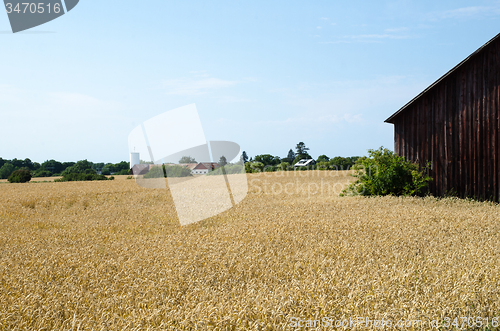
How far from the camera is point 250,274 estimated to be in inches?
152

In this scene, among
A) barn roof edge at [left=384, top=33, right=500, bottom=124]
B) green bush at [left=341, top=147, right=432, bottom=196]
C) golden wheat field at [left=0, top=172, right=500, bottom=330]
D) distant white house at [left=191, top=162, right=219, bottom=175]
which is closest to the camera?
golden wheat field at [left=0, top=172, right=500, bottom=330]

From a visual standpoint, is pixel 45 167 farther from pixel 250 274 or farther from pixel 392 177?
pixel 250 274

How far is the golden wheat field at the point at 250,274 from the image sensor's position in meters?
2.84

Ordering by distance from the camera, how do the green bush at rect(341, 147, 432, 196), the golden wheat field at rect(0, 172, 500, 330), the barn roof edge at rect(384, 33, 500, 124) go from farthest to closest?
the green bush at rect(341, 147, 432, 196) < the barn roof edge at rect(384, 33, 500, 124) < the golden wheat field at rect(0, 172, 500, 330)

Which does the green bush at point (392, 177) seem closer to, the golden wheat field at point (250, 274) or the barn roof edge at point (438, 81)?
the barn roof edge at point (438, 81)

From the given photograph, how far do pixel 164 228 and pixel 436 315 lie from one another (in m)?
5.66

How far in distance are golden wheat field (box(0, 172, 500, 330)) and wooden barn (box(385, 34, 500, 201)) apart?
584 cm

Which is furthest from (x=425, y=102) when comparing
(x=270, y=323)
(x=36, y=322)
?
(x=36, y=322)

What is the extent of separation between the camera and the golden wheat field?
9.32 feet

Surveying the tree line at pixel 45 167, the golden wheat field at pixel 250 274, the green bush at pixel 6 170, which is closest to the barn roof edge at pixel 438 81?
the golden wheat field at pixel 250 274

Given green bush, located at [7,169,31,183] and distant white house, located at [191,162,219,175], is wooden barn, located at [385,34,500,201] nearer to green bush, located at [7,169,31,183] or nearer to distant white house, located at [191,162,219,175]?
distant white house, located at [191,162,219,175]

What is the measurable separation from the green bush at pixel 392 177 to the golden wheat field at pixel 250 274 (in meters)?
6.12

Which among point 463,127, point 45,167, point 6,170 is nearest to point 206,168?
point 45,167

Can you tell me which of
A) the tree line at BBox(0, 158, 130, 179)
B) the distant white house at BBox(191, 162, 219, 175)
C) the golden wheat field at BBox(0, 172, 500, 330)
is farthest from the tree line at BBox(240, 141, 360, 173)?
the golden wheat field at BBox(0, 172, 500, 330)
